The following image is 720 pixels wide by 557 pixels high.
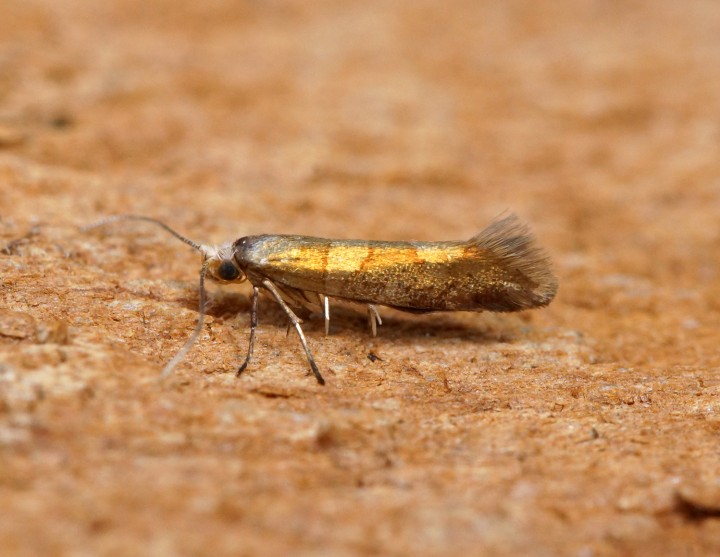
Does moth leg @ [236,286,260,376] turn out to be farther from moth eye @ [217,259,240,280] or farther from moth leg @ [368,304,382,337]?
moth leg @ [368,304,382,337]

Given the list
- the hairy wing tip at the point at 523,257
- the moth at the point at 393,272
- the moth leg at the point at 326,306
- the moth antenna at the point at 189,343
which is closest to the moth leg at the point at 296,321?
the moth at the point at 393,272

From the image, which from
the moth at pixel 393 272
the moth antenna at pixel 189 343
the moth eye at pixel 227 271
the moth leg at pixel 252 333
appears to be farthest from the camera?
the moth eye at pixel 227 271

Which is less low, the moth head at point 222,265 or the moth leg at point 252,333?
the moth head at point 222,265

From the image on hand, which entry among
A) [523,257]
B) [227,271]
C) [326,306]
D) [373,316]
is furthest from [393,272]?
[227,271]

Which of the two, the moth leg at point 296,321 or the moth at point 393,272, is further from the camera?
the moth at point 393,272

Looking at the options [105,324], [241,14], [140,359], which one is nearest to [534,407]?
[140,359]

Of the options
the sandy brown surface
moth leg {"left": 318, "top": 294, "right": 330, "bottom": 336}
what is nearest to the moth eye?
the sandy brown surface

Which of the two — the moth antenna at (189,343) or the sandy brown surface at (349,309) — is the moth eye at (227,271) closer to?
the moth antenna at (189,343)

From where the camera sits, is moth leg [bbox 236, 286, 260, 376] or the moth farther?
the moth
